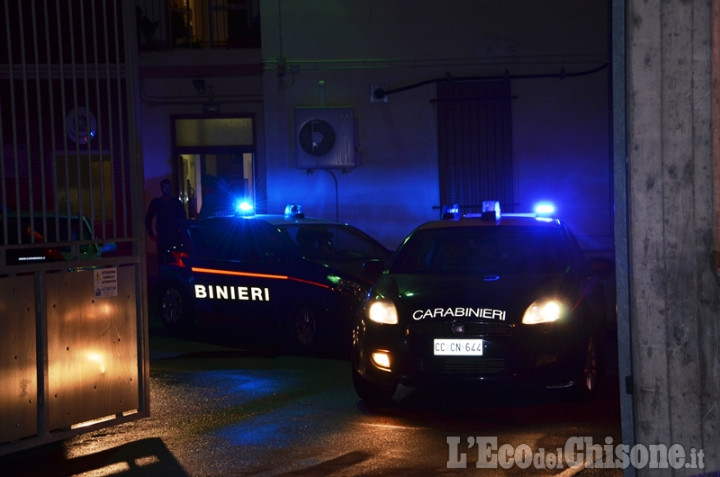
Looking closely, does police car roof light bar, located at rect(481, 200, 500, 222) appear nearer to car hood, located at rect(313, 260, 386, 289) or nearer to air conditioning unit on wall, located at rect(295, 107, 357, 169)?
car hood, located at rect(313, 260, 386, 289)

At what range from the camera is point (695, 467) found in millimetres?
4793

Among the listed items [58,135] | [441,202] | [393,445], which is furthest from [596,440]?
[58,135]

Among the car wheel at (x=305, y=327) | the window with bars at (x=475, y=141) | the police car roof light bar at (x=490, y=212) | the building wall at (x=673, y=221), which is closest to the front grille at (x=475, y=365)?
the police car roof light bar at (x=490, y=212)

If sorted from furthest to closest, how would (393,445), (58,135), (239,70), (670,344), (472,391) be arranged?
(239,70) < (58,135) < (472,391) < (393,445) < (670,344)

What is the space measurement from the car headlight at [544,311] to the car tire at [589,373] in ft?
1.28

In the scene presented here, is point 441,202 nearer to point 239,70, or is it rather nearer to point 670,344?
point 239,70

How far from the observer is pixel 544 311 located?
880cm

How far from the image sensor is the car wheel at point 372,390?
30.2 ft

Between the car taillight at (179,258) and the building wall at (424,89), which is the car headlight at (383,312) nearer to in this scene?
the car taillight at (179,258)

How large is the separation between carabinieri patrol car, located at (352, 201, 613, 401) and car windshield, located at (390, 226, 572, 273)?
14 mm

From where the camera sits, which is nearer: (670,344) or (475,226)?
(670,344)

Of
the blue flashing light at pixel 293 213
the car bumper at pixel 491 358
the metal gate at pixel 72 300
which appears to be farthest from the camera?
the blue flashing light at pixel 293 213

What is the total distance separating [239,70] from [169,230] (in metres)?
4.60

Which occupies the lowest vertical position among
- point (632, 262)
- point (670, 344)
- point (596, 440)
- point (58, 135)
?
point (596, 440)
